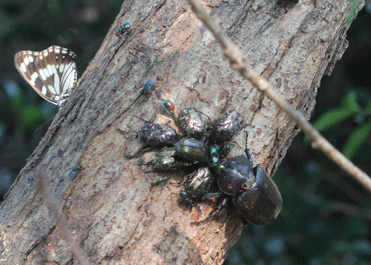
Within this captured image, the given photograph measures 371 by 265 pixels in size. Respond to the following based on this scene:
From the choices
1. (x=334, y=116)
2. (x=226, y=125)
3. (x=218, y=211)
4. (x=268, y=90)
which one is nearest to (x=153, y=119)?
(x=226, y=125)

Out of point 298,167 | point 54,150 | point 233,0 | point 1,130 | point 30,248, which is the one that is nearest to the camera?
point 30,248

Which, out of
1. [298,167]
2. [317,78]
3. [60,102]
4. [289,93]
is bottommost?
[298,167]

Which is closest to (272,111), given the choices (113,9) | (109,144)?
(109,144)

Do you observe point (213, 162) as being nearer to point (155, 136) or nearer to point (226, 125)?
point (226, 125)

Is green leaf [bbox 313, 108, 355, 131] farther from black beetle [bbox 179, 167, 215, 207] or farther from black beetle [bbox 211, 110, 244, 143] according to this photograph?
black beetle [bbox 179, 167, 215, 207]

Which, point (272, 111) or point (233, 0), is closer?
point (272, 111)

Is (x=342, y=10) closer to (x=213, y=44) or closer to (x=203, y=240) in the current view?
(x=213, y=44)

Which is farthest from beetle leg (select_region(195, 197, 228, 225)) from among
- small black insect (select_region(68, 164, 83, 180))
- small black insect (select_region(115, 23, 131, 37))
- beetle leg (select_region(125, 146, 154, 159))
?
small black insect (select_region(115, 23, 131, 37))
